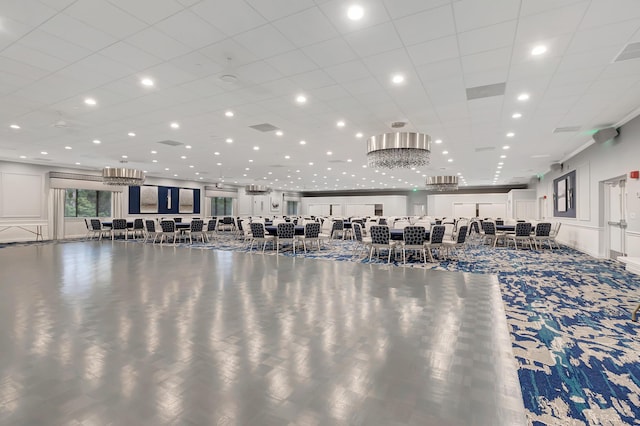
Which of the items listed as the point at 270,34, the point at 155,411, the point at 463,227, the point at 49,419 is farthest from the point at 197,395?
the point at 463,227

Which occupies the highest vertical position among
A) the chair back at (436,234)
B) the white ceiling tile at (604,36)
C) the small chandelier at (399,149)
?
the white ceiling tile at (604,36)

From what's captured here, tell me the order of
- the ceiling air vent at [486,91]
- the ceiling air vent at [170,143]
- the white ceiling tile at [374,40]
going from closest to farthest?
the white ceiling tile at [374,40] < the ceiling air vent at [486,91] < the ceiling air vent at [170,143]

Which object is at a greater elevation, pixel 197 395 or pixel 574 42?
pixel 574 42

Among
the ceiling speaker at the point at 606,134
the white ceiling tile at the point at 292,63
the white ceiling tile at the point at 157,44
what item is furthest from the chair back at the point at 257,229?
the ceiling speaker at the point at 606,134

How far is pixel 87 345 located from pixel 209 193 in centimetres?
2045

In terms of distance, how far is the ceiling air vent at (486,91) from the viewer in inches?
205

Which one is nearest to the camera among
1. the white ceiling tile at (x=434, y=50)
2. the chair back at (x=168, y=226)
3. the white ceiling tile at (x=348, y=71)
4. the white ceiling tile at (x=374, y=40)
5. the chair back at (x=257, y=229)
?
the white ceiling tile at (x=374, y=40)

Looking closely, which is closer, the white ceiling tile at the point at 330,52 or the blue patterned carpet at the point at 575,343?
the blue patterned carpet at the point at 575,343

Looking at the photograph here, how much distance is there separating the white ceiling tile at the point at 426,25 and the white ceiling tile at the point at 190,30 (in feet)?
7.00

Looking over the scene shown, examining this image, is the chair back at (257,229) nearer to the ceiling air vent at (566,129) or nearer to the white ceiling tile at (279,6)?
the white ceiling tile at (279,6)

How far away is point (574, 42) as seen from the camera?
3832mm

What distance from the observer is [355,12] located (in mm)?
3275

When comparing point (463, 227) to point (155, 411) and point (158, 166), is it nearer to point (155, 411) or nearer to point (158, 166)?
point (155, 411)

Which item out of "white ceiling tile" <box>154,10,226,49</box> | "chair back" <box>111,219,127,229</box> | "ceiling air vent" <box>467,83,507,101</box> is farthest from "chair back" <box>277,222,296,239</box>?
"chair back" <box>111,219,127,229</box>
